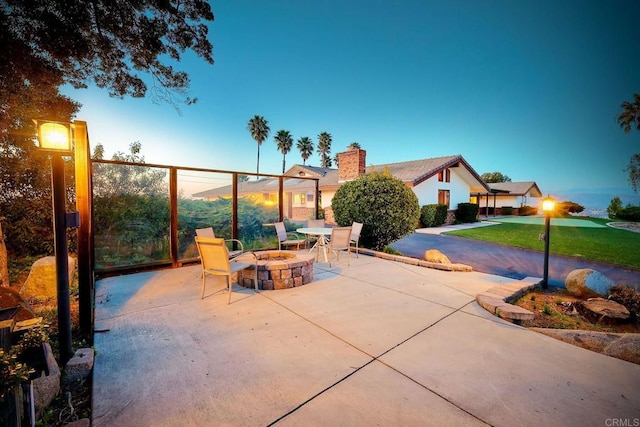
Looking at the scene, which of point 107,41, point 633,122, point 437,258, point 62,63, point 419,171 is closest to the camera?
point 62,63

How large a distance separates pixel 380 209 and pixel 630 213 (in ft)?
106

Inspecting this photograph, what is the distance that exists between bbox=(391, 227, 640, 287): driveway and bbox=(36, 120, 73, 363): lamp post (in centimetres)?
780

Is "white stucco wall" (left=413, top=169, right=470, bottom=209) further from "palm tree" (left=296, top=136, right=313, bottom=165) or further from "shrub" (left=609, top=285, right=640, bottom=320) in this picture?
"palm tree" (left=296, top=136, right=313, bottom=165)

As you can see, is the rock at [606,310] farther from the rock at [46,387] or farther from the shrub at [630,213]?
the shrub at [630,213]

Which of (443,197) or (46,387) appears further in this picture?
(443,197)

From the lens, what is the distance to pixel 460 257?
859 cm

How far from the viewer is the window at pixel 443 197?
62.6 feet

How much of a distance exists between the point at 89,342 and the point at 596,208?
4658 centimetres

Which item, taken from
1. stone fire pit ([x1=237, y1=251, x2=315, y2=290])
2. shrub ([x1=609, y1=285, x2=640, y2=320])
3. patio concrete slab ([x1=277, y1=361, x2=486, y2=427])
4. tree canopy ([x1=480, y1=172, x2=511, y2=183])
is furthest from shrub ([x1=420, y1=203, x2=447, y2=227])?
tree canopy ([x1=480, y1=172, x2=511, y2=183])

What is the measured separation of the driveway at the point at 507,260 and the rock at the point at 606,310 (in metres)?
1.70

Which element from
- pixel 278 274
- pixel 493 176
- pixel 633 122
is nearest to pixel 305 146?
pixel 633 122

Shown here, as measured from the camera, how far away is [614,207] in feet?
89.9

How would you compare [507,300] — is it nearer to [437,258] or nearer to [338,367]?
[437,258]

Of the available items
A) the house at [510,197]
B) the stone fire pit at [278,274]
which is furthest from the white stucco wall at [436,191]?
the house at [510,197]
